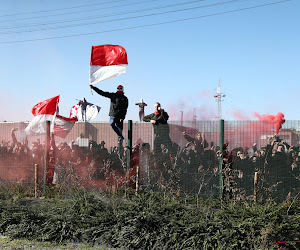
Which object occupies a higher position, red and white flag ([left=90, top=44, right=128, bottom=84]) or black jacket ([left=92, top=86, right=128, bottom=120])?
red and white flag ([left=90, top=44, right=128, bottom=84])

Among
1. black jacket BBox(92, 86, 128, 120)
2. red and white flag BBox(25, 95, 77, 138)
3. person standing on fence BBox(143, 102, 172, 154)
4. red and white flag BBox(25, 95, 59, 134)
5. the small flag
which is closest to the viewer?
person standing on fence BBox(143, 102, 172, 154)

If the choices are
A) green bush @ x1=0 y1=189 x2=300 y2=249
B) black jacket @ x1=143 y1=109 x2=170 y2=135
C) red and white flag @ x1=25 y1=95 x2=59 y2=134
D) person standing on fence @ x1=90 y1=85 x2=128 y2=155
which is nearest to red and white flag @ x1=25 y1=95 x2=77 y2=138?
red and white flag @ x1=25 y1=95 x2=59 y2=134

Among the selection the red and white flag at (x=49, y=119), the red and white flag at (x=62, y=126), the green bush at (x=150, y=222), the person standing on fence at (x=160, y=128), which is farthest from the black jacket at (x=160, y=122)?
the red and white flag at (x=49, y=119)

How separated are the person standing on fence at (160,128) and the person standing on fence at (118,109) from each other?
2.59 ft

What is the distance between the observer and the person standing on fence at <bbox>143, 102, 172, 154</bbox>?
9336mm

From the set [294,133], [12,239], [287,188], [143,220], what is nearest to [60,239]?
[12,239]

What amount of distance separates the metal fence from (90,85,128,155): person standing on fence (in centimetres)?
15

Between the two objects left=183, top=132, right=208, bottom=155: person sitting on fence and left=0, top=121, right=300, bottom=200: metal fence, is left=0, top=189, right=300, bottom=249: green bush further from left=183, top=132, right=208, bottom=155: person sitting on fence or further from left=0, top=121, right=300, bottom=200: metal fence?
left=183, top=132, right=208, bottom=155: person sitting on fence

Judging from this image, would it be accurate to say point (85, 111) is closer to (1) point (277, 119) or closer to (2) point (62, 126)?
(2) point (62, 126)

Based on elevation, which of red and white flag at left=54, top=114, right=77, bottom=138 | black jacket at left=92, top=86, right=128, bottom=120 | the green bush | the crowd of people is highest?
black jacket at left=92, top=86, right=128, bottom=120

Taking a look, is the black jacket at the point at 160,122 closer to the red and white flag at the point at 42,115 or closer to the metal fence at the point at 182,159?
the metal fence at the point at 182,159

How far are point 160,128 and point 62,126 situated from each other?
3.29 metres

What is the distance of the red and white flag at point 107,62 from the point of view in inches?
447

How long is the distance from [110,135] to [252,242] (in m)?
5.22
